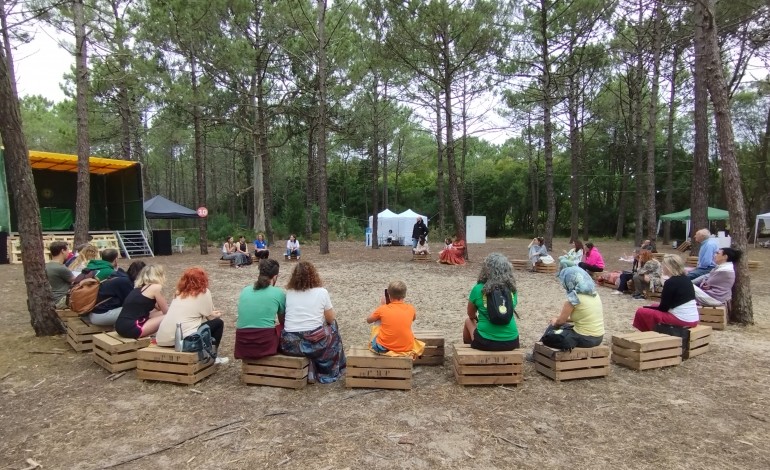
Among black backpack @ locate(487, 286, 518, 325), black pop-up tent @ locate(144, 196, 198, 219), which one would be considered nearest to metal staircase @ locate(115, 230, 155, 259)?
black pop-up tent @ locate(144, 196, 198, 219)

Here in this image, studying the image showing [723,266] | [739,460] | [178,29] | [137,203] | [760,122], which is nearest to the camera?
[739,460]

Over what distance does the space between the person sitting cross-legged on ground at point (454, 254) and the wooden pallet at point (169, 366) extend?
933 cm

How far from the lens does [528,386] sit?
375 cm

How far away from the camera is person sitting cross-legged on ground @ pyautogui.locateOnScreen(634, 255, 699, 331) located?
4.41 meters

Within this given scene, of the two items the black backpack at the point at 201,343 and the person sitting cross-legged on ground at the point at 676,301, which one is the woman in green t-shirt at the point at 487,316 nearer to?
the person sitting cross-legged on ground at the point at 676,301

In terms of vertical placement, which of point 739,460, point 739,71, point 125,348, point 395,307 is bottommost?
point 739,460

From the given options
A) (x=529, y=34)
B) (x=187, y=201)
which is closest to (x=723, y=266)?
(x=529, y=34)

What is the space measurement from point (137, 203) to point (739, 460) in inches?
722

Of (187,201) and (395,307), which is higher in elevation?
(187,201)

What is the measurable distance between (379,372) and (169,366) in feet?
5.68

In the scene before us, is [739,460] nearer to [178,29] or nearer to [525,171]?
[178,29]

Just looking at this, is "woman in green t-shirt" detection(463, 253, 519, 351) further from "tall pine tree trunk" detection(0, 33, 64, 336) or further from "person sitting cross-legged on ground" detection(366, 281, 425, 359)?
"tall pine tree trunk" detection(0, 33, 64, 336)

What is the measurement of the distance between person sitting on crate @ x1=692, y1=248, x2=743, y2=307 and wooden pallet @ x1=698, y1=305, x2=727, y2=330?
128 millimetres

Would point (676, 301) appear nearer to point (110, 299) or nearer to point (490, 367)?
point (490, 367)
